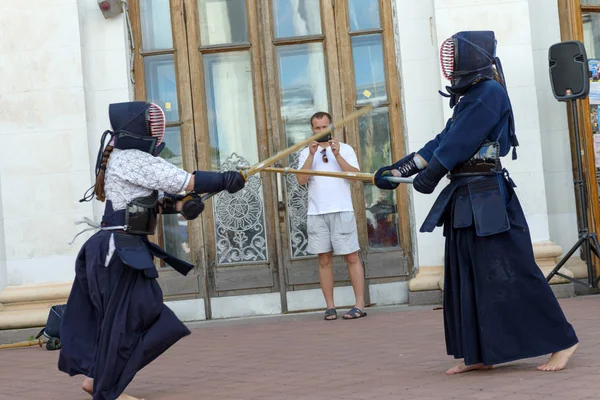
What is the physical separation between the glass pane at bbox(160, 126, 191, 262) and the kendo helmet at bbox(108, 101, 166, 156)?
429 centimetres

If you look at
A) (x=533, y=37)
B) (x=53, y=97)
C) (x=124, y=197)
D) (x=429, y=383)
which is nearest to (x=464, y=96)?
(x=429, y=383)

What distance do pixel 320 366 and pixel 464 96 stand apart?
1.97 metres

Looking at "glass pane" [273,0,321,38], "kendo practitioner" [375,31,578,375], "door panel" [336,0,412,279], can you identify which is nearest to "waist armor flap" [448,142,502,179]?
"kendo practitioner" [375,31,578,375]

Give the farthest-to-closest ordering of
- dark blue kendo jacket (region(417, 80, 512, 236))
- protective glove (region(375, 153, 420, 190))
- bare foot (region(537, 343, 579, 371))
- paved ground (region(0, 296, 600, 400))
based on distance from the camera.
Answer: protective glove (region(375, 153, 420, 190)) → dark blue kendo jacket (region(417, 80, 512, 236)) → bare foot (region(537, 343, 579, 371)) → paved ground (region(0, 296, 600, 400))

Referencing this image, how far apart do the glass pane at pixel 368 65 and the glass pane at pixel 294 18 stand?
0.44 metres

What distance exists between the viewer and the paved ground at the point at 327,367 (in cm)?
532

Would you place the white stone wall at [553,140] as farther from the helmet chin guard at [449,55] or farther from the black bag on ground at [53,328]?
the black bag on ground at [53,328]

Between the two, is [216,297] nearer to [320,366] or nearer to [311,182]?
[311,182]

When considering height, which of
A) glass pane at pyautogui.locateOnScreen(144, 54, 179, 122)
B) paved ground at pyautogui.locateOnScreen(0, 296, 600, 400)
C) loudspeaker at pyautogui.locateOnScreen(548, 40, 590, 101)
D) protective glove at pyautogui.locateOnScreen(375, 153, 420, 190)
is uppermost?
glass pane at pyautogui.locateOnScreen(144, 54, 179, 122)

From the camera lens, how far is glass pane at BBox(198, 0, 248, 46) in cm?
1027

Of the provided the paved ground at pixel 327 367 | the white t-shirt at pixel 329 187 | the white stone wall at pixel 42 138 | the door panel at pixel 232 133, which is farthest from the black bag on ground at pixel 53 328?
the white t-shirt at pixel 329 187

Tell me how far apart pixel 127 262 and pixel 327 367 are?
1.55 m

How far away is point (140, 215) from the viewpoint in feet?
19.2

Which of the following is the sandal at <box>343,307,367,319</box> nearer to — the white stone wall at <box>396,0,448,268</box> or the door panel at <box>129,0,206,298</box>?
the white stone wall at <box>396,0,448,268</box>
